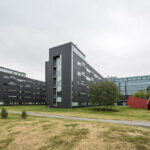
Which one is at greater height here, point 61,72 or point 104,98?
point 61,72

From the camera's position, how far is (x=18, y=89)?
80.3 metres

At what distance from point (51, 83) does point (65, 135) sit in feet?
123

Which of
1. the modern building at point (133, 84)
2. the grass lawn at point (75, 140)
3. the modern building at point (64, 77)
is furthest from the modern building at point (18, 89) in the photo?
the grass lawn at point (75, 140)

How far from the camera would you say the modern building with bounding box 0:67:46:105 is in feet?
232

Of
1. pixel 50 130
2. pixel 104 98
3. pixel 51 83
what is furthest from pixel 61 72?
pixel 50 130

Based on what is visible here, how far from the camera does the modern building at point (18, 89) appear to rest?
70.6 meters

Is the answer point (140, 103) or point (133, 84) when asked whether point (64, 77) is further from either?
point (133, 84)

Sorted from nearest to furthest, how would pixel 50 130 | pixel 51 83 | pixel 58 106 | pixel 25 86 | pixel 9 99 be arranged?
pixel 50 130, pixel 58 106, pixel 51 83, pixel 9 99, pixel 25 86

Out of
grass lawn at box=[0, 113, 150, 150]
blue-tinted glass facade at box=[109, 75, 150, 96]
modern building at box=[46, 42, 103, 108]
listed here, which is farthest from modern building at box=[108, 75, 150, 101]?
grass lawn at box=[0, 113, 150, 150]

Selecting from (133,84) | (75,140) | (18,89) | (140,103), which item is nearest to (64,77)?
(140,103)

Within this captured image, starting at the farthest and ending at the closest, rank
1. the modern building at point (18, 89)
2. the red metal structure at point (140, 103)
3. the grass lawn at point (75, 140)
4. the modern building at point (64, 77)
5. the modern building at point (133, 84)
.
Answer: the modern building at point (133, 84), the modern building at point (18, 89), the red metal structure at point (140, 103), the modern building at point (64, 77), the grass lawn at point (75, 140)

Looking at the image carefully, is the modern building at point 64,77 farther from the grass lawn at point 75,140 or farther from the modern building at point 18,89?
the modern building at point 18,89

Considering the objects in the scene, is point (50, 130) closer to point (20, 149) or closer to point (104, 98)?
point (20, 149)

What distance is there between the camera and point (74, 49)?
155 ft
